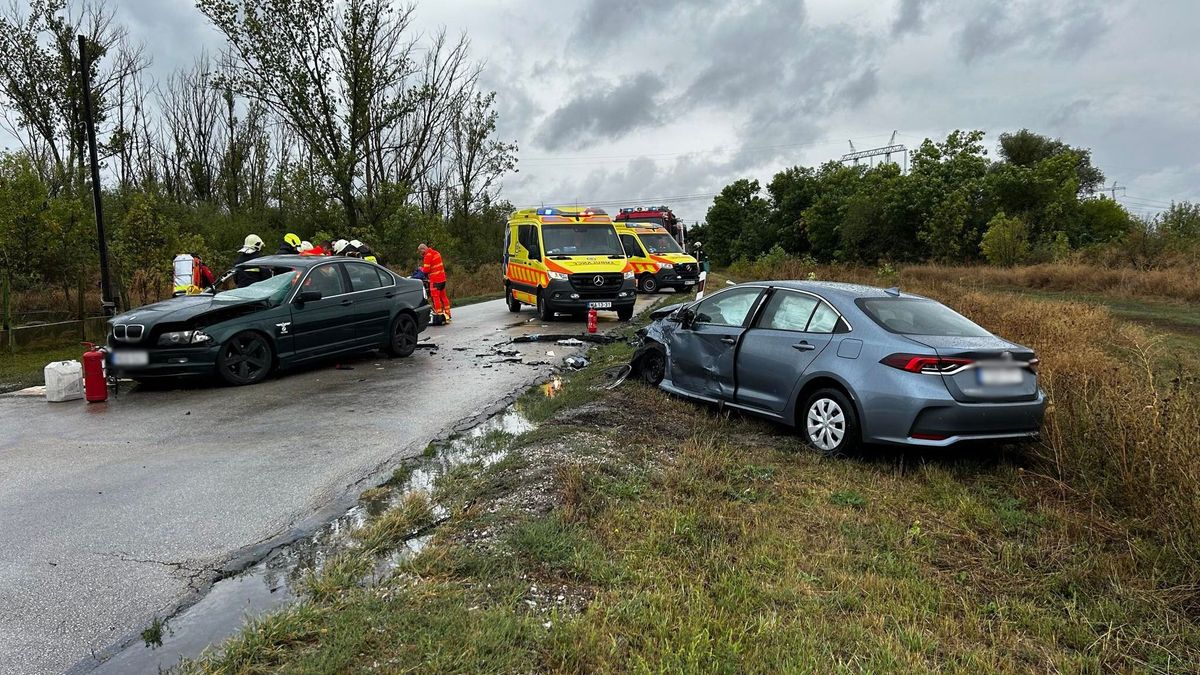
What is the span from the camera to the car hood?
8.31 meters

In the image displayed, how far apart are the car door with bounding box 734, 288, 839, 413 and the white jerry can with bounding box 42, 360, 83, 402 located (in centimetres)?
762

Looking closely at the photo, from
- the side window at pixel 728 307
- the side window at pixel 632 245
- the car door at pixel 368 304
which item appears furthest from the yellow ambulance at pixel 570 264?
the side window at pixel 728 307

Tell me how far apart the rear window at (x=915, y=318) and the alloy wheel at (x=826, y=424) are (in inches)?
30.4

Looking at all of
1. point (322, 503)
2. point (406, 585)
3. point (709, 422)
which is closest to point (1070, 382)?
point (709, 422)

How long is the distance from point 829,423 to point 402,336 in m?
7.45

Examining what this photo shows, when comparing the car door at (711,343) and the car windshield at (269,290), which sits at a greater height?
the car windshield at (269,290)

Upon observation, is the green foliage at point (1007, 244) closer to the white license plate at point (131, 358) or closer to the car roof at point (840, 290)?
the car roof at point (840, 290)

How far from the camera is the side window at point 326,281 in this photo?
381 inches

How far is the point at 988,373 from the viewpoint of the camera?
201 inches

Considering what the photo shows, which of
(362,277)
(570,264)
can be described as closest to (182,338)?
(362,277)

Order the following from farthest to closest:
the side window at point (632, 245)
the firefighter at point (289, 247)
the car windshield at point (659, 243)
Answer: the car windshield at point (659, 243), the side window at point (632, 245), the firefighter at point (289, 247)

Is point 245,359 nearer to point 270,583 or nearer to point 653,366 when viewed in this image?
point 653,366

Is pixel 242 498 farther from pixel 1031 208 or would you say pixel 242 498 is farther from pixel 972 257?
pixel 1031 208

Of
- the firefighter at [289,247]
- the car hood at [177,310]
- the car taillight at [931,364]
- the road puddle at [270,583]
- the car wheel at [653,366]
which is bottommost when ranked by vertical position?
the road puddle at [270,583]
